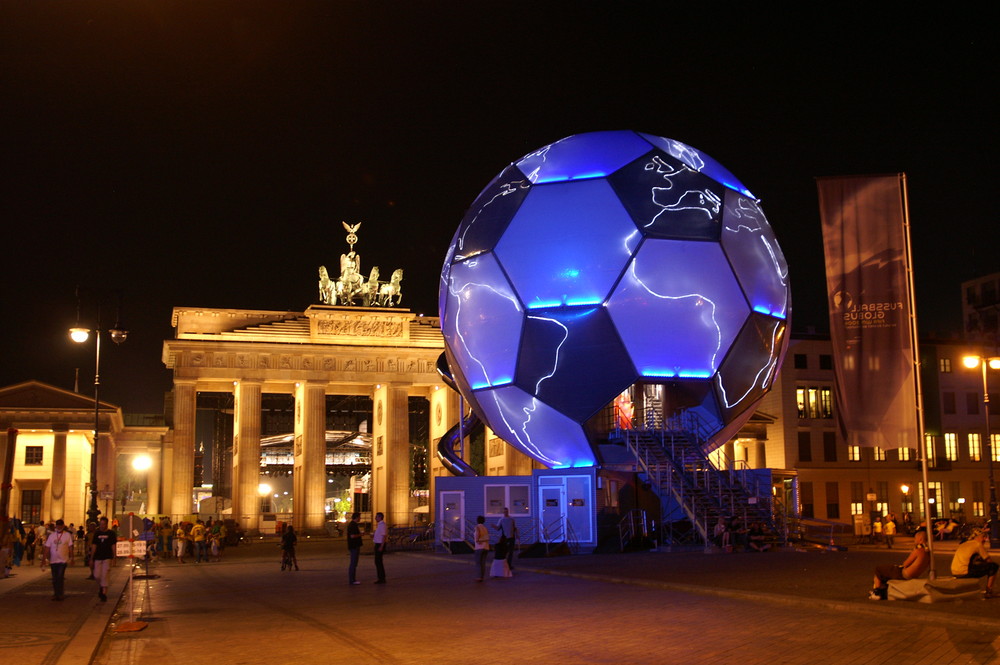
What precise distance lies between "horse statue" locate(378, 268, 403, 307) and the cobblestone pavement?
51551 millimetres

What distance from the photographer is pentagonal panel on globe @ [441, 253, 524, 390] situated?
935 inches

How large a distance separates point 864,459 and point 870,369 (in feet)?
165

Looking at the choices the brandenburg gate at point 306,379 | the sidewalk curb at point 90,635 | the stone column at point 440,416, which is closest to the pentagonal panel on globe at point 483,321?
the sidewalk curb at point 90,635

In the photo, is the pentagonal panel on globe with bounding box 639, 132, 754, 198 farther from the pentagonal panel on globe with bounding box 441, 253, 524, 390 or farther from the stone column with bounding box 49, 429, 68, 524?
the stone column with bounding box 49, 429, 68, 524

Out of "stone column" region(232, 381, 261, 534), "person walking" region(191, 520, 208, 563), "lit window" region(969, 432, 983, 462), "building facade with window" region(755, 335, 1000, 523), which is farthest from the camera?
"stone column" region(232, 381, 261, 534)

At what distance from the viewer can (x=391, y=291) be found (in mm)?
73000

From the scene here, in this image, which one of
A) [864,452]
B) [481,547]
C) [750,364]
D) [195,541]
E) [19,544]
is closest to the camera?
[481,547]

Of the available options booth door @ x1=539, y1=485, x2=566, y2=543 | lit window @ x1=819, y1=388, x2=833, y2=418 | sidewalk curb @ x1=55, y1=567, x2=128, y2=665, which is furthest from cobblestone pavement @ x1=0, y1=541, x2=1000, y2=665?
lit window @ x1=819, y1=388, x2=833, y2=418

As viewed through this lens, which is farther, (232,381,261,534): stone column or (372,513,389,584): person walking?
(232,381,261,534): stone column

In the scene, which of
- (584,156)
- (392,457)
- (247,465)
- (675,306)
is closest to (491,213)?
(584,156)

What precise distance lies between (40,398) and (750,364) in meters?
52.6

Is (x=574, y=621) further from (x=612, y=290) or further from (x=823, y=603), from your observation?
(x=612, y=290)

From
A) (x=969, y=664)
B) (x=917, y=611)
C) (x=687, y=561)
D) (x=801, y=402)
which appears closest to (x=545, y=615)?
(x=917, y=611)

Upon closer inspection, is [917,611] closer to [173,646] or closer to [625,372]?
[173,646]
